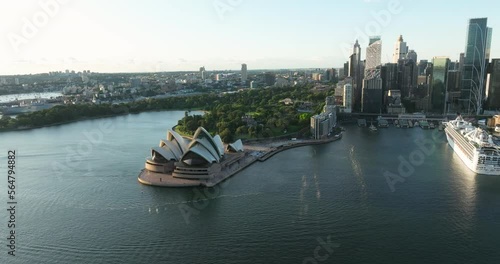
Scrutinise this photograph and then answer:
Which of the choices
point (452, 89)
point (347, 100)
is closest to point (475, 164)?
point (347, 100)

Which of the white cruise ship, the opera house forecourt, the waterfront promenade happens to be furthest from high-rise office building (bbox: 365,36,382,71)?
the opera house forecourt

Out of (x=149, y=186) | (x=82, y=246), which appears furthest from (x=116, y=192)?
(x=82, y=246)

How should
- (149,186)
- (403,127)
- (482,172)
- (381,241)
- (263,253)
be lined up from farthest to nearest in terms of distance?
(403,127) → (482,172) → (149,186) → (381,241) → (263,253)

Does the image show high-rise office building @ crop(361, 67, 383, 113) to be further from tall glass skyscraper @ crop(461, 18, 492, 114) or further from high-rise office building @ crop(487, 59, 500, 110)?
high-rise office building @ crop(487, 59, 500, 110)

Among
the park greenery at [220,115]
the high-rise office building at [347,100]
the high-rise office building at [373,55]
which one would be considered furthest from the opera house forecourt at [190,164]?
the high-rise office building at [373,55]

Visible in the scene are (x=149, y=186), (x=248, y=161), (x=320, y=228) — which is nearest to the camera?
(x=320, y=228)

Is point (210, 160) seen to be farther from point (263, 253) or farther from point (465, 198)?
point (465, 198)
